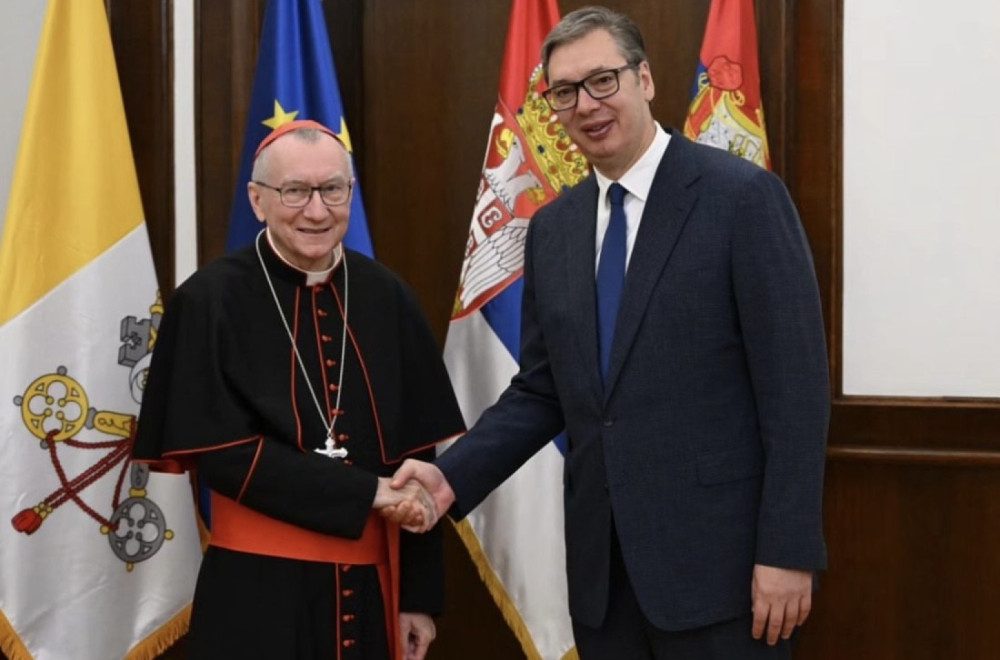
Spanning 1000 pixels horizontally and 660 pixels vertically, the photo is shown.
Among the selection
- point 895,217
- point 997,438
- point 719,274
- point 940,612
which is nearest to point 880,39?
point 895,217

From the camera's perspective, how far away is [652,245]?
6.67 ft

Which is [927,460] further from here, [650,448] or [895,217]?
[650,448]

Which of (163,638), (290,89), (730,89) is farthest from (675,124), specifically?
(163,638)

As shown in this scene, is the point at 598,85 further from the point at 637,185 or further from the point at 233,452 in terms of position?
the point at 233,452

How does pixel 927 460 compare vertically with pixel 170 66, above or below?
below

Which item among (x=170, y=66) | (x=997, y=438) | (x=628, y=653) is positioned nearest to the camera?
(x=628, y=653)

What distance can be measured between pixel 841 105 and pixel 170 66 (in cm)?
179

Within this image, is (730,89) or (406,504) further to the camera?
(730,89)

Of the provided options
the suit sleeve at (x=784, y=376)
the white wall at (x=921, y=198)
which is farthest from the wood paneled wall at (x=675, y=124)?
the suit sleeve at (x=784, y=376)

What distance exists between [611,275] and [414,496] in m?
0.57

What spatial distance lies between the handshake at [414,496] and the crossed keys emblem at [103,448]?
905mm

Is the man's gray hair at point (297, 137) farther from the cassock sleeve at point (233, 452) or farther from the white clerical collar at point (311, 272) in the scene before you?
the cassock sleeve at point (233, 452)

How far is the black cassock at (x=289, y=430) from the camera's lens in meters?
2.12

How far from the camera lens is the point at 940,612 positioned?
2.87 metres
